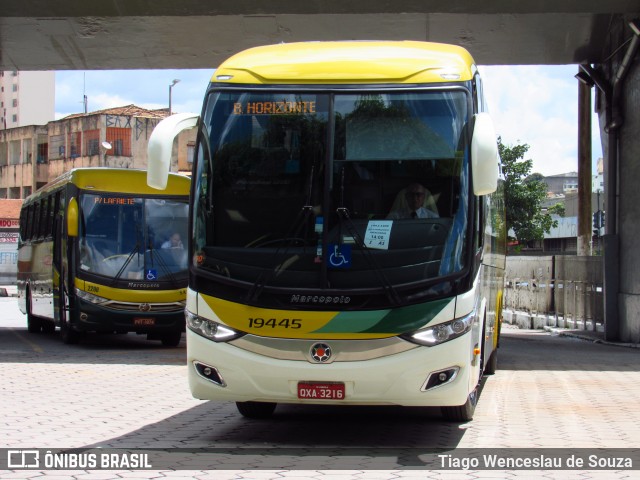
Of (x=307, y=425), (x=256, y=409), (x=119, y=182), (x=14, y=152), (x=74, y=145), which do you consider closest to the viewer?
(x=307, y=425)

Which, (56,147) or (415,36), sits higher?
(56,147)

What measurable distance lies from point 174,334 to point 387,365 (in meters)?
11.6

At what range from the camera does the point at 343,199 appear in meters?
7.90

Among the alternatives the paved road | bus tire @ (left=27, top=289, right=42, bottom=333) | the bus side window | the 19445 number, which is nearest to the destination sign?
the 19445 number

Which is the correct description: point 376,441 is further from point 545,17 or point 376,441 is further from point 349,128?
point 545,17

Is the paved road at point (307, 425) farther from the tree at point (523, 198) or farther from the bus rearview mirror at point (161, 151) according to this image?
the tree at point (523, 198)

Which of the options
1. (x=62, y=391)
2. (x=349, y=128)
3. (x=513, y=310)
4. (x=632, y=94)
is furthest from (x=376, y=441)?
(x=513, y=310)

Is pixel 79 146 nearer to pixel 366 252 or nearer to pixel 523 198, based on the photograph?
pixel 523 198

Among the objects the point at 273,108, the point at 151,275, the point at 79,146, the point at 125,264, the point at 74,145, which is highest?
the point at 74,145

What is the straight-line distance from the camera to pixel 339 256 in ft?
25.6

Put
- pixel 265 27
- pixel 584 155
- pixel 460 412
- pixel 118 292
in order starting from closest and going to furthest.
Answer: pixel 460 412 < pixel 118 292 < pixel 265 27 < pixel 584 155

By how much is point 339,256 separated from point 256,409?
2498mm

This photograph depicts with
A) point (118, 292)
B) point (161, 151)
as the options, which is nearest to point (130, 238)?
point (118, 292)

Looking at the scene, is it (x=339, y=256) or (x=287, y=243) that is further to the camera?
(x=287, y=243)
